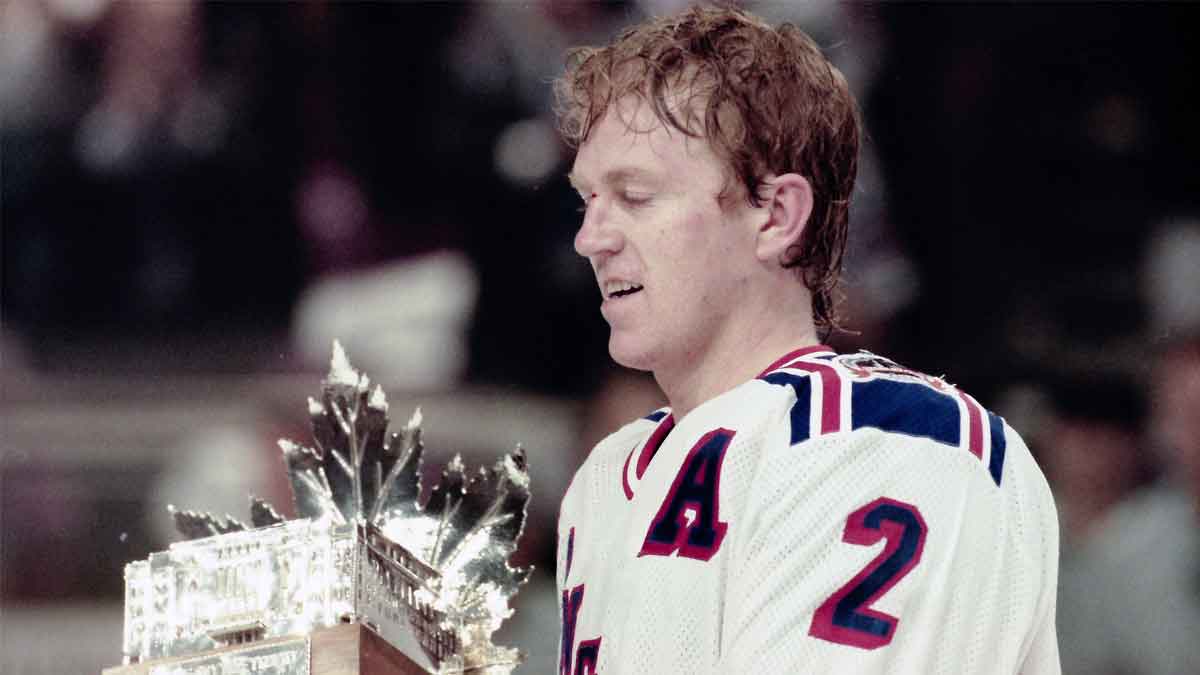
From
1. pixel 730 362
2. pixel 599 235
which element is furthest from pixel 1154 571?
pixel 599 235

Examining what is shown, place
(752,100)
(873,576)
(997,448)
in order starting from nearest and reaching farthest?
(873,576) → (997,448) → (752,100)

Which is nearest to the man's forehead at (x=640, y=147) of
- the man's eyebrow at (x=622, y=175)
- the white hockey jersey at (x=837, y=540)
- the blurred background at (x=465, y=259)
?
the man's eyebrow at (x=622, y=175)

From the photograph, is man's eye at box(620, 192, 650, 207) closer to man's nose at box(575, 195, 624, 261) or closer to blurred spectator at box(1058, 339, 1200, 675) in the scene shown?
man's nose at box(575, 195, 624, 261)

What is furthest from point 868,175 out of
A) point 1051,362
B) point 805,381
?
point 805,381

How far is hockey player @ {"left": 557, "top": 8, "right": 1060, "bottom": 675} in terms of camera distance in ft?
4.16

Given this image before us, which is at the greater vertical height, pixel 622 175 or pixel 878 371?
pixel 622 175

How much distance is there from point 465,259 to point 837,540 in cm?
222

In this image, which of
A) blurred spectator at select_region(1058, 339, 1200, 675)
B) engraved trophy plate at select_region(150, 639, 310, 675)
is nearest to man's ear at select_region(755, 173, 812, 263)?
engraved trophy plate at select_region(150, 639, 310, 675)

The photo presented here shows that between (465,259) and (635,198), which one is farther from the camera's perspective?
(465,259)

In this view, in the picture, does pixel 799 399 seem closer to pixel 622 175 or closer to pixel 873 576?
pixel 873 576

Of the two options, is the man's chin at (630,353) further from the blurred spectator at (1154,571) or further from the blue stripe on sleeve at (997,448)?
the blurred spectator at (1154,571)

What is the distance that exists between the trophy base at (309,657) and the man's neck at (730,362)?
40cm

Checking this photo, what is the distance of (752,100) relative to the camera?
1.50 meters

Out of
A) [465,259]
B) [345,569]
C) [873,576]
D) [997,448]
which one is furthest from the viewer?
[465,259]
